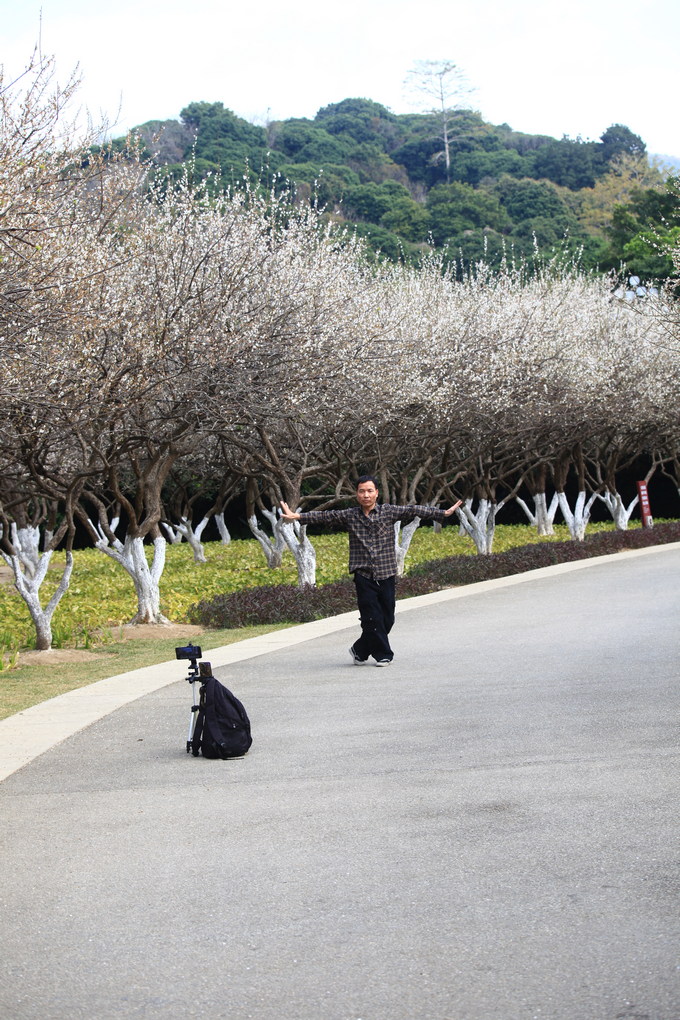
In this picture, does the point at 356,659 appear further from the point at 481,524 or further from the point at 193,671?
the point at 481,524

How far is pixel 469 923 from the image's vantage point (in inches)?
188

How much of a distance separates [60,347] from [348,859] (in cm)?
881

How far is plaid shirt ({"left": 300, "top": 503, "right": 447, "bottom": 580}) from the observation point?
12.8m

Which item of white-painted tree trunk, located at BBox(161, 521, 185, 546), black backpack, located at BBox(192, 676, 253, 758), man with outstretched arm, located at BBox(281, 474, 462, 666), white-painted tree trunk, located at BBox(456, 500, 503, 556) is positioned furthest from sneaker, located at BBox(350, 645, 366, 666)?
white-painted tree trunk, located at BBox(161, 521, 185, 546)

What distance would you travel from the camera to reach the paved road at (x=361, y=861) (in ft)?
13.9

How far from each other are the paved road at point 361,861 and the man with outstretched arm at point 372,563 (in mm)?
1631

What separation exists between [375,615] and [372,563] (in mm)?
558

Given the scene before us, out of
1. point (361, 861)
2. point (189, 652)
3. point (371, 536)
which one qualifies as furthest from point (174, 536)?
point (361, 861)

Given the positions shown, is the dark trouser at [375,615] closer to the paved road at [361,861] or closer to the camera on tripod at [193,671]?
the paved road at [361,861]

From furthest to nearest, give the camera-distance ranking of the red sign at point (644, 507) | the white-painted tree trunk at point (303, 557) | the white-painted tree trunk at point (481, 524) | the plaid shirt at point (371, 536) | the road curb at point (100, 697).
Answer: the red sign at point (644, 507)
the white-painted tree trunk at point (481, 524)
the white-painted tree trunk at point (303, 557)
the plaid shirt at point (371, 536)
the road curb at point (100, 697)

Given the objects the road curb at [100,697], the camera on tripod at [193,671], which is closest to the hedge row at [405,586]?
the road curb at [100,697]

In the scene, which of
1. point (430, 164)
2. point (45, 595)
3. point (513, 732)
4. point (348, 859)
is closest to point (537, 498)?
point (45, 595)

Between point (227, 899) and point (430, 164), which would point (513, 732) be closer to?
point (227, 899)

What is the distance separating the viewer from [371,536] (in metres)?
12.9
